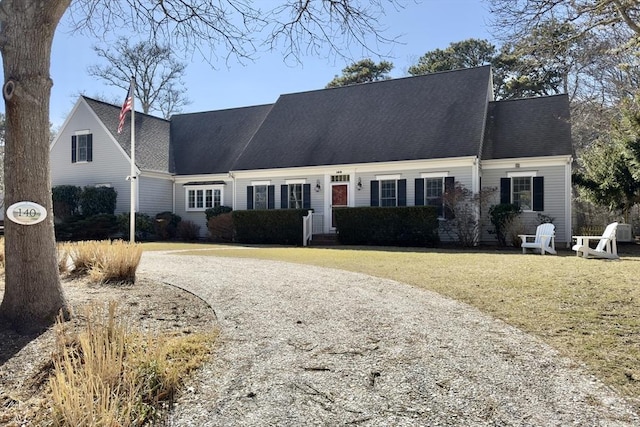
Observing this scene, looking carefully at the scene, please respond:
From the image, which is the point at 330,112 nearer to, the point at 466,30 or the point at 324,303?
the point at 466,30

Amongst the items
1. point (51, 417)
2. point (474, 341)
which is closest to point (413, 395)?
point (474, 341)

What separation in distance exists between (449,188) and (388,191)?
253 centimetres

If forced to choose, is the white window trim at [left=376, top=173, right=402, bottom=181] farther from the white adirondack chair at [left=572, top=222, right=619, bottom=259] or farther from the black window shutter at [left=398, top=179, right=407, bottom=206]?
the white adirondack chair at [left=572, top=222, right=619, bottom=259]

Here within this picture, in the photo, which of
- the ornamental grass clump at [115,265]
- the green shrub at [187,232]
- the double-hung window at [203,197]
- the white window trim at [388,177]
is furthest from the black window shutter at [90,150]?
the ornamental grass clump at [115,265]

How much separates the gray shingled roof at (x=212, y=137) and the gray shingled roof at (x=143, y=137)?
68cm

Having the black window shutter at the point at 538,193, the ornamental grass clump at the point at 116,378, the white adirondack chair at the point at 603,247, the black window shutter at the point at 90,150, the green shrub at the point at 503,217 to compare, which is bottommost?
the ornamental grass clump at the point at 116,378

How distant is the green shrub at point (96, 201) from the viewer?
2089 centimetres

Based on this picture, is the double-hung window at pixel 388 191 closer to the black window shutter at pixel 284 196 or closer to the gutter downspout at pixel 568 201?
the black window shutter at pixel 284 196

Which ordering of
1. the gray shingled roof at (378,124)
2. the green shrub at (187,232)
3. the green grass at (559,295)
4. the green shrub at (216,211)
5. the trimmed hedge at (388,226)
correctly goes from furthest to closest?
the green shrub at (187,232)
the green shrub at (216,211)
the gray shingled roof at (378,124)
the trimmed hedge at (388,226)
the green grass at (559,295)

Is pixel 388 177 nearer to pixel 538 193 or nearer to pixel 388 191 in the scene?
pixel 388 191

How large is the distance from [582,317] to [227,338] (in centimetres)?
389

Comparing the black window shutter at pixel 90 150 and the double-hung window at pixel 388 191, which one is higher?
the black window shutter at pixel 90 150

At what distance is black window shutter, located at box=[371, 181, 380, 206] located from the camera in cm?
1812

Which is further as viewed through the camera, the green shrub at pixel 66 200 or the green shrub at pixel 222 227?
the green shrub at pixel 66 200
